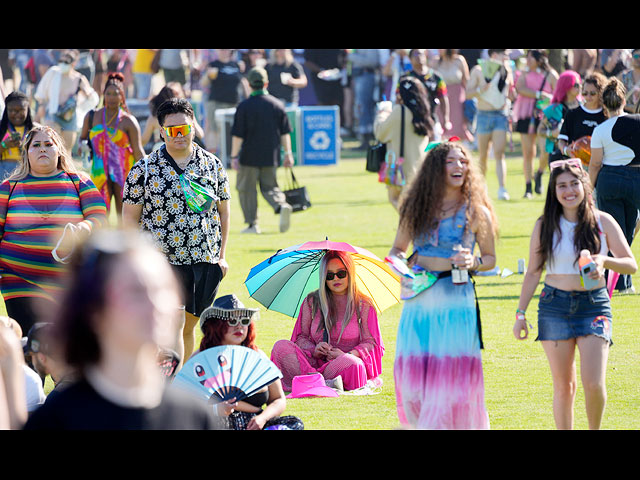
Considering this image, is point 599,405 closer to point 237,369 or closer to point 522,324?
point 522,324

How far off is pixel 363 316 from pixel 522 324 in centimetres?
220

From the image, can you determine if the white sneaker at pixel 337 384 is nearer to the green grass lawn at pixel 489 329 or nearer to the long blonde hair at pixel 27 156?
the green grass lawn at pixel 489 329

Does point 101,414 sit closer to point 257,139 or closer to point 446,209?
point 446,209

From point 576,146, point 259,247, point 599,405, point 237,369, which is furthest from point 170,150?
point 259,247

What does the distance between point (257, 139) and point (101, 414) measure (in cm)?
1197

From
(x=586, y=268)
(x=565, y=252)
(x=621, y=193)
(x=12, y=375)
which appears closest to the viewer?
(x=12, y=375)

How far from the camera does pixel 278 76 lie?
69.2ft

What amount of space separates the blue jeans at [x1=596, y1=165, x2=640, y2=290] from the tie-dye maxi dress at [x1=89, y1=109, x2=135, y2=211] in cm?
485

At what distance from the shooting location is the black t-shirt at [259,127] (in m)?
14.6

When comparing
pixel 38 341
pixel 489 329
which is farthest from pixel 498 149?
pixel 38 341

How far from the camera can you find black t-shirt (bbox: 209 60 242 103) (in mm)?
21688

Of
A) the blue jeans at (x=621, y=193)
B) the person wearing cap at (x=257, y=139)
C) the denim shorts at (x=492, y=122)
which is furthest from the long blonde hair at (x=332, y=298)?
the denim shorts at (x=492, y=122)

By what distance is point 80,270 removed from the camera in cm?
276

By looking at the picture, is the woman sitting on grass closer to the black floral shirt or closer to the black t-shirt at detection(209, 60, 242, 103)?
the black floral shirt
